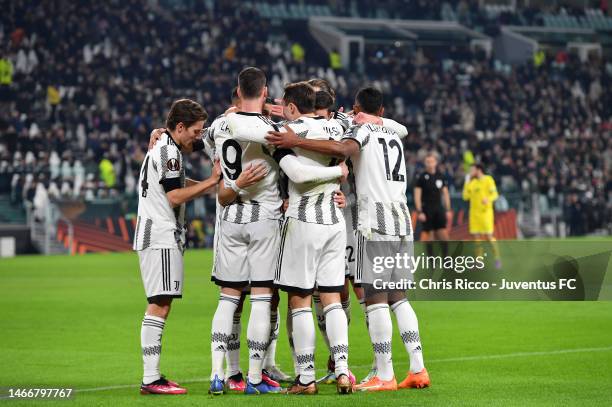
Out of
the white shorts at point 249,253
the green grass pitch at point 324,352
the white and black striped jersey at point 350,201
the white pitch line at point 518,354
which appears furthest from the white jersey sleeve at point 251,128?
the white pitch line at point 518,354

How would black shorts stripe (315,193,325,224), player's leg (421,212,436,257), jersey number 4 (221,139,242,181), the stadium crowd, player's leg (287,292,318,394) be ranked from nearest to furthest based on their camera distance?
player's leg (287,292,318,394) < black shorts stripe (315,193,325,224) < jersey number 4 (221,139,242,181) < player's leg (421,212,436,257) < the stadium crowd

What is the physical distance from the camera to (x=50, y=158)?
30172 millimetres

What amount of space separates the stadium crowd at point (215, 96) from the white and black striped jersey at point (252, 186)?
20713 millimetres

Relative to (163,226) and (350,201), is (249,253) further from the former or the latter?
(350,201)

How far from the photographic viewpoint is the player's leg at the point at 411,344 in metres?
8.22

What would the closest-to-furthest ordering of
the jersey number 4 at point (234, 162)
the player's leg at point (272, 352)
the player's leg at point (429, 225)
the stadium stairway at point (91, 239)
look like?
the jersey number 4 at point (234, 162), the player's leg at point (272, 352), the player's leg at point (429, 225), the stadium stairway at point (91, 239)

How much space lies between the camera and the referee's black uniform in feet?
65.9

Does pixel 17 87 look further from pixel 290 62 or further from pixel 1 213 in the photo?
pixel 290 62

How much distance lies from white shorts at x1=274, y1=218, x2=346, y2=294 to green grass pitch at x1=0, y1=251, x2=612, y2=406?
2.63 feet

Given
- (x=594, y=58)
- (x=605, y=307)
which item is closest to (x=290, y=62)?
(x=594, y=58)

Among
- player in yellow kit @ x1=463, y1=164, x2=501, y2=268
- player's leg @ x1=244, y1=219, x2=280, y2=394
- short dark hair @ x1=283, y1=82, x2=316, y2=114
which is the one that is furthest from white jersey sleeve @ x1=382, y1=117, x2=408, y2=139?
player in yellow kit @ x1=463, y1=164, x2=501, y2=268

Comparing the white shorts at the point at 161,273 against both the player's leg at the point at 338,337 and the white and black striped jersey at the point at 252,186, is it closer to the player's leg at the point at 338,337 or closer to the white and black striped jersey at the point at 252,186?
the white and black striped jersey at the point at 252,186

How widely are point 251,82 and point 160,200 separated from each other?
1168mm

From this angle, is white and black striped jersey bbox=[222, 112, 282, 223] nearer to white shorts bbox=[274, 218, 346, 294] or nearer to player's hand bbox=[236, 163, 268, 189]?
player's hand bbox=[236, 163, 268, 189]
